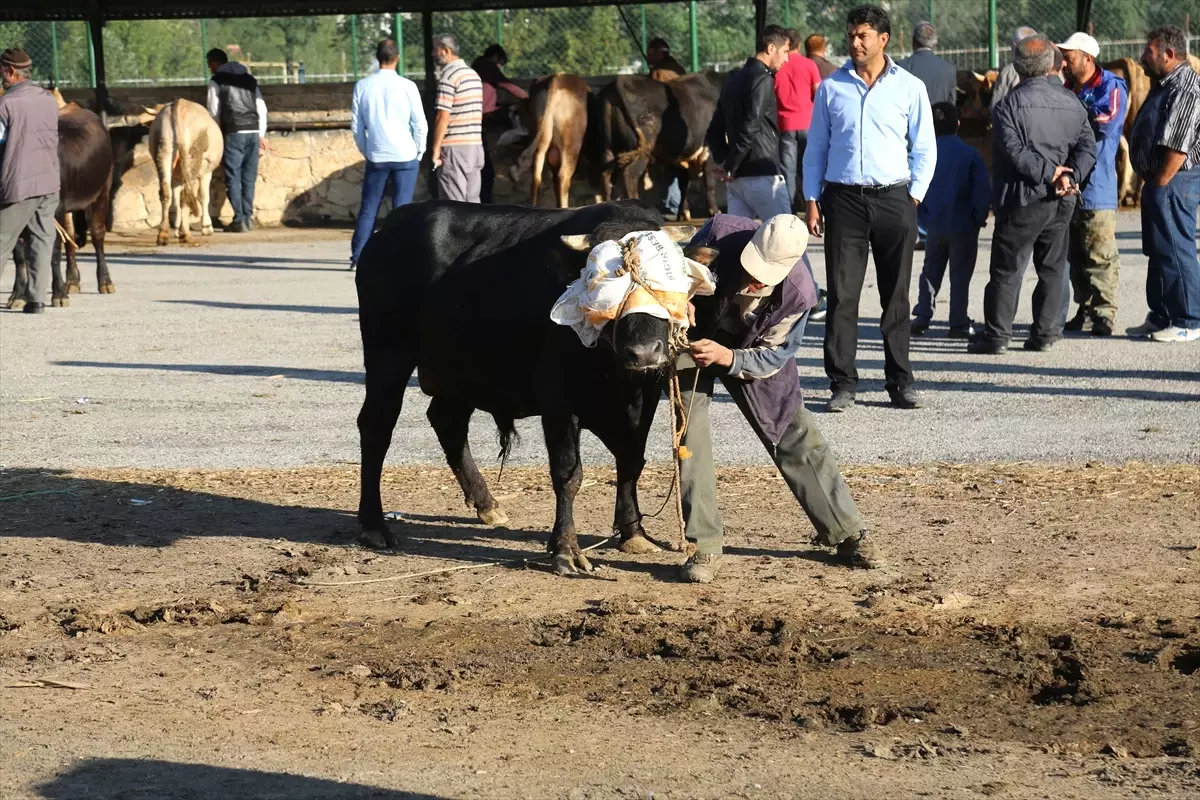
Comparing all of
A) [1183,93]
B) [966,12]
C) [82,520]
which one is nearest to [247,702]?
[82,520]

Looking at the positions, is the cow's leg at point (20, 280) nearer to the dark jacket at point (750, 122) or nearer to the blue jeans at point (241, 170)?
the dark jacket at point (750, 122)

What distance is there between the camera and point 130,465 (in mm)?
8320

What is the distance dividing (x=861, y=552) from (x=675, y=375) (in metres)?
1.11

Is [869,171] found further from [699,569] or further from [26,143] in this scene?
[26,143]

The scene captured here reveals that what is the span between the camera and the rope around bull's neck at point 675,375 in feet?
17.4

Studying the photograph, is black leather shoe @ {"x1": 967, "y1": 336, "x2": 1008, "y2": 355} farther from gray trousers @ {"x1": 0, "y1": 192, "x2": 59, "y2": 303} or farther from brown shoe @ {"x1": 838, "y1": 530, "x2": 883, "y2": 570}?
gray trousers @ {"x1": 0, "y1": 192, "x2": 59, "y2": 303}

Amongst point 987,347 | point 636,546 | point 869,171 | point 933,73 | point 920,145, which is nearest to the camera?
point 636,546

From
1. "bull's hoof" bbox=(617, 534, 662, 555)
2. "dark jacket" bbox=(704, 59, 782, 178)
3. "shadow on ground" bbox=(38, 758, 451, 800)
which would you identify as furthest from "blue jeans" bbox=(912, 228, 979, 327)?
"shadow on ground" bbox=(38, 758, 451, 800)

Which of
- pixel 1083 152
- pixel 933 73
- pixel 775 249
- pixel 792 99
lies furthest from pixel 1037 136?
pixel 775 249

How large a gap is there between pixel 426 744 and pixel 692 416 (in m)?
1.95

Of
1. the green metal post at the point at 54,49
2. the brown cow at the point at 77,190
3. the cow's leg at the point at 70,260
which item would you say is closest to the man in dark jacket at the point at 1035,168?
the brown cow at the point at 77,190

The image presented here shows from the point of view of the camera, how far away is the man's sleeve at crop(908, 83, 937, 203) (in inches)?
351

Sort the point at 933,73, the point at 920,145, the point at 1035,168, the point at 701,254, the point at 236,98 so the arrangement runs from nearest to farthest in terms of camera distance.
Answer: the point at 701,254
the point at 920,145
the point at 1035,168
the point at 933,73
the point at 236,98

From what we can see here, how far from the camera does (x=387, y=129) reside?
15.0 m
